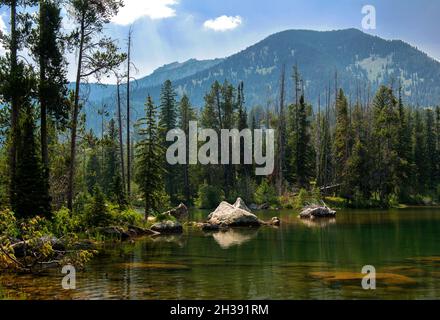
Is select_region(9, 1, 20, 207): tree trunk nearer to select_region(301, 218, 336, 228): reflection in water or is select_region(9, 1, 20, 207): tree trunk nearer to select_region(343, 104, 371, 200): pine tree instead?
select_region(301, 218, 336, 228): reflection in water

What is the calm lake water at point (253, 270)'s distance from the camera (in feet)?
42.8

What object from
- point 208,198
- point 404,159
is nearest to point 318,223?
point 208,198

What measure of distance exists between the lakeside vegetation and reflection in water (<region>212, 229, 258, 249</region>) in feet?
17.8

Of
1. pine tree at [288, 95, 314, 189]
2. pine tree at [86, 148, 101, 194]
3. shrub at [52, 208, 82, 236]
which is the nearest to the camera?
shrub at [52, 208, 82, 236]

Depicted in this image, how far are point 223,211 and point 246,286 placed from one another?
79.5 feet

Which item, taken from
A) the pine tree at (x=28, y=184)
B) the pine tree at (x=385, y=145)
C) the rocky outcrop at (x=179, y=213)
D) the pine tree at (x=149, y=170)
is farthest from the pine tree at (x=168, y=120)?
the pine tree at (x=28, y=184)

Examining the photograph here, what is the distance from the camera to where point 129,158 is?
41688mm

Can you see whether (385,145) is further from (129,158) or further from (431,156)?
(129,158)

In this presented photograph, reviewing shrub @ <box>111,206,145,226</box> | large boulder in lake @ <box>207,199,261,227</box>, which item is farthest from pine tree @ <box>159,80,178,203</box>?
shrub @ <box>111,206,145,226</box>

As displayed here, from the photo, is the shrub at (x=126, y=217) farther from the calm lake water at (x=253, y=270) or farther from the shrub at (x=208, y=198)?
the shrub at (x=208, y=198)

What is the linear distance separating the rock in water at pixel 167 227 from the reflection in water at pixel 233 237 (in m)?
2.50

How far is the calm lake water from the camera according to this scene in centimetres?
1304
